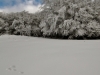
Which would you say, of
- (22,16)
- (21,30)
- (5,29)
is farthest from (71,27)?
(5,29)

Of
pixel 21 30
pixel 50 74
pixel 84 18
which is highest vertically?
pixel 84 18

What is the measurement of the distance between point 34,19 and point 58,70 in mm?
14131

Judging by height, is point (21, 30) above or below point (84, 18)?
below

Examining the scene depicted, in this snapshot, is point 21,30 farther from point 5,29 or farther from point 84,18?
point 84,18

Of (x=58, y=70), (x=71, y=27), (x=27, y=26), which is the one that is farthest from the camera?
(x=27, y=26)

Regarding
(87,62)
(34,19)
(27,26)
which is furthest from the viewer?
(34,19)

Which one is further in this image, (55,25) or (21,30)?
(21,30)

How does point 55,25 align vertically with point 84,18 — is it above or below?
below

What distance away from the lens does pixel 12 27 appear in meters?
16.2

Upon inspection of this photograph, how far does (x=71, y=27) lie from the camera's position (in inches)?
413

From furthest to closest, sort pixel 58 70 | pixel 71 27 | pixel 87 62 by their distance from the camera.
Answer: pixel 71 27 < pixel 87 62 < pixel 58 70

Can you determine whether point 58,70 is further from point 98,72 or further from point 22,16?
point 22,16

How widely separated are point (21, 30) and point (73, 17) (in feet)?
25.9

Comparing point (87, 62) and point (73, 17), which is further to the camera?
point (73, 17)
